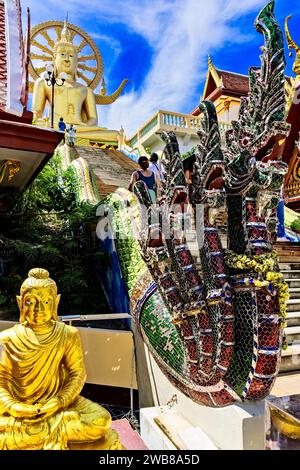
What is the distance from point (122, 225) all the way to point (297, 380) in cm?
287

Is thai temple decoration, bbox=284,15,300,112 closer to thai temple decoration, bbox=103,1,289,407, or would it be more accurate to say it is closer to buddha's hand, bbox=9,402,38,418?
thai temple decoration, bbox=103,1,289,407

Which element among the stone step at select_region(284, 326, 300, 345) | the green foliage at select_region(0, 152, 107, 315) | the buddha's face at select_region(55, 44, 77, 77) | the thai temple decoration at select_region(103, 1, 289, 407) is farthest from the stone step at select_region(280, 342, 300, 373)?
the buddha's face at select_region(55, 44, 77, 77)

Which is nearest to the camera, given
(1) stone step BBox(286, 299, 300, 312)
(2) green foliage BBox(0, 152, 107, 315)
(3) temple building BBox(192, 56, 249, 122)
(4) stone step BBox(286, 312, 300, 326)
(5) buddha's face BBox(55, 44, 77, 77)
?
(4) stone step BBox(286, 312, 300, 326)

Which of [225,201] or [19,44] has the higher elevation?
[19,44]

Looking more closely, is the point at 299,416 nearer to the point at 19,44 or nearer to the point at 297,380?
the point at 297,380

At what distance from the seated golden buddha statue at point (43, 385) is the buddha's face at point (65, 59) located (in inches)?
719

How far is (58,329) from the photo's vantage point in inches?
102

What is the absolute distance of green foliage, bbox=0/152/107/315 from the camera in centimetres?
543

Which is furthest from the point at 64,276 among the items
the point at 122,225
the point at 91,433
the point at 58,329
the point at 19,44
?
the point at 19,44

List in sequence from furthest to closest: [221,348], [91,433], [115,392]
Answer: [115,392], [221,348], [91,433]

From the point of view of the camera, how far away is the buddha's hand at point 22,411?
227 centimetres

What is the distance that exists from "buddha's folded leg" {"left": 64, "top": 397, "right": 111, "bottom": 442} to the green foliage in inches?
116

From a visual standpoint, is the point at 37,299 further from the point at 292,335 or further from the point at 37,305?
the point at 292,335

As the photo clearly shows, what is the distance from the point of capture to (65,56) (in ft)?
59.9
